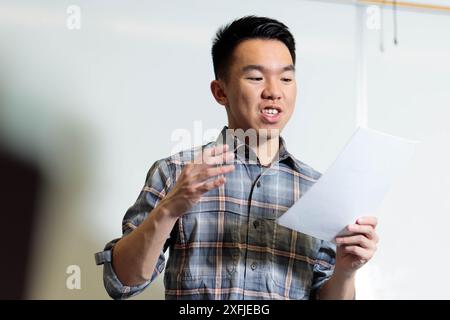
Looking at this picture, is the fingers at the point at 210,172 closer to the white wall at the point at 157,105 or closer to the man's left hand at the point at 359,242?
the man's left hand at the point at 359,242

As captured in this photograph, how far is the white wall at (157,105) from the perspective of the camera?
4.69ft

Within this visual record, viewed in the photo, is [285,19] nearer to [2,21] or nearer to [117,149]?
→ [117,149]

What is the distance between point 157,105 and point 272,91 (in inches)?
16.8

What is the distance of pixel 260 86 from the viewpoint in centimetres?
116

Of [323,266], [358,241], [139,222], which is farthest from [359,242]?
[139,222]

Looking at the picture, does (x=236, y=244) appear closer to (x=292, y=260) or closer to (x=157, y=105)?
(x=292, y=260)

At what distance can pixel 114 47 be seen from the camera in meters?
1.48

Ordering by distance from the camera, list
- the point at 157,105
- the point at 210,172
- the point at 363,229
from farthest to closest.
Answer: the point at 157,105, the point at 363,229, the point at 210,172

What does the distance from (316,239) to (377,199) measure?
15 centimetres

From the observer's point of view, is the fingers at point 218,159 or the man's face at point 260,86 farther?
the man's face at point 260,86

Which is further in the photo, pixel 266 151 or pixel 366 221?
pixel 266 151

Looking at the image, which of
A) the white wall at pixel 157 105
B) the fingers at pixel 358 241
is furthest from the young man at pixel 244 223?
the white wall at pixel 157 105

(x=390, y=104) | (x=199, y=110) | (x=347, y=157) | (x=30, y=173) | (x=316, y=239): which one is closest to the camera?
(x=347, y=157)
